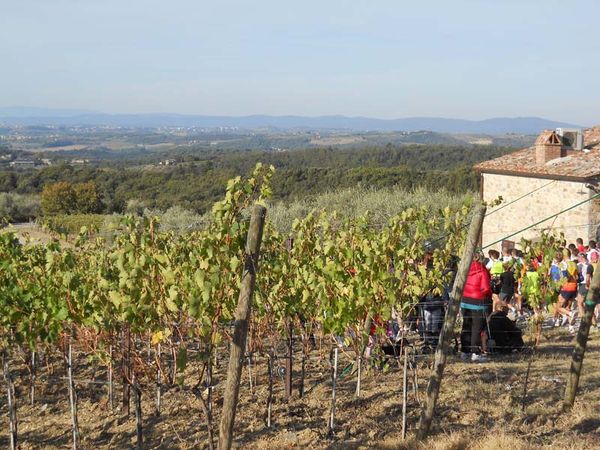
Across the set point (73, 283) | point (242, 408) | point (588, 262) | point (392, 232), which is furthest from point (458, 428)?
point (588, 262)

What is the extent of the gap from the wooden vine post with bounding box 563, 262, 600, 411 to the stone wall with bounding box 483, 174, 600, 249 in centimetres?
1070

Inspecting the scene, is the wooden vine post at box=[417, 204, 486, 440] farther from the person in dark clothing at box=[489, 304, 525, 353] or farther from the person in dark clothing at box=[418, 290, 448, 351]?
the person in dark clothing at box=[489, 304, 525, 353]

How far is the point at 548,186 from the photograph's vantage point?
723 inches

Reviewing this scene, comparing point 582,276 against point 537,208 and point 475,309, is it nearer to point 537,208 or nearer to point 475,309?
point 475,309

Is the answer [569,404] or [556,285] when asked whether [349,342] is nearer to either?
[569,404]

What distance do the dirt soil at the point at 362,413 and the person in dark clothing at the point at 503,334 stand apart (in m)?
0.17

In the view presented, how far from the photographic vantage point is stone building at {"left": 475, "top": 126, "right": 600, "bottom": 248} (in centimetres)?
1706

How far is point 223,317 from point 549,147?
16227 millimetres

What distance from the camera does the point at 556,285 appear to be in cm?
726

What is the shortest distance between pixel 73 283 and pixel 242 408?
2205 millimetres

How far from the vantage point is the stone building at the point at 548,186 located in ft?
56.0

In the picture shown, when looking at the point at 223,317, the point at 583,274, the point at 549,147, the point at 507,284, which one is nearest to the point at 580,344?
the point at 223,317

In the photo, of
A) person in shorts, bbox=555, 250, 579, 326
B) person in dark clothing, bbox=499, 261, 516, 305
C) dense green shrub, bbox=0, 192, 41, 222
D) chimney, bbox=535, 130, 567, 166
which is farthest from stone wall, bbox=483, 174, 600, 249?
dense green shrub, bbox=0, 192, 41, 222

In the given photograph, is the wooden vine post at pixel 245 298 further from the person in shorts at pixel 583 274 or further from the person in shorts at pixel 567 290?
the person in shorts at pixel 583 274
